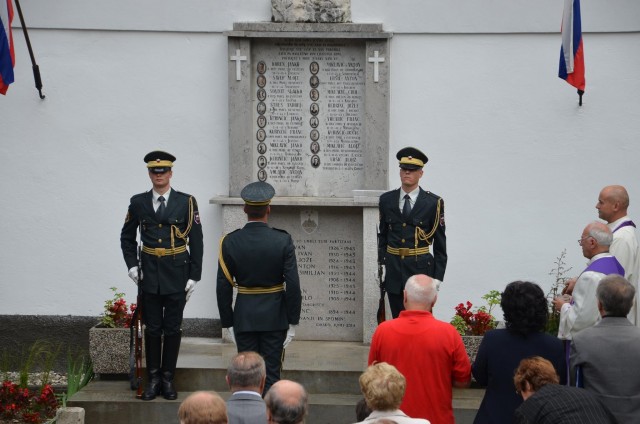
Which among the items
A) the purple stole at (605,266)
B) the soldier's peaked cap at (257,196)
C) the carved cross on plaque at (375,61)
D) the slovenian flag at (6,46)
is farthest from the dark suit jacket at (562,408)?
the slovenian flag at (6,46)

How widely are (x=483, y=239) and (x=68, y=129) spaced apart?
354cm

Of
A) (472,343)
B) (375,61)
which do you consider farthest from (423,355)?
(375,61)

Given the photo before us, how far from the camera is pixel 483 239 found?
29.3 feet

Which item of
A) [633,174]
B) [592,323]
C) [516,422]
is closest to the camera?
[516,422]

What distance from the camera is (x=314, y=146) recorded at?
915cm

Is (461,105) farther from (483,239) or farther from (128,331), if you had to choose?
(128,331)

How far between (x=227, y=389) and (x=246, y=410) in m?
3.17

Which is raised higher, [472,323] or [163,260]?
[163,260]

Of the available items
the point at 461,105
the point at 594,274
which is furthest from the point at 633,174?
the point at 594,274

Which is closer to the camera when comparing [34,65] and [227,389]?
[227,389]

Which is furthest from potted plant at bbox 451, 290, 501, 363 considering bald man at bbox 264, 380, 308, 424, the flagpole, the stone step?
the flagpole

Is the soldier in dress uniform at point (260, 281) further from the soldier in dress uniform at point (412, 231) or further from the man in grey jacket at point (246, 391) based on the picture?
the man in grey jacket at point (246, 391)

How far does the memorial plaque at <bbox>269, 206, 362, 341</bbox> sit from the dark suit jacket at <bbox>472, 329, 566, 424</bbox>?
362cm

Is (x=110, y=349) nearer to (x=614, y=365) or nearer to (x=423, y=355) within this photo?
(x=423, y=355)
